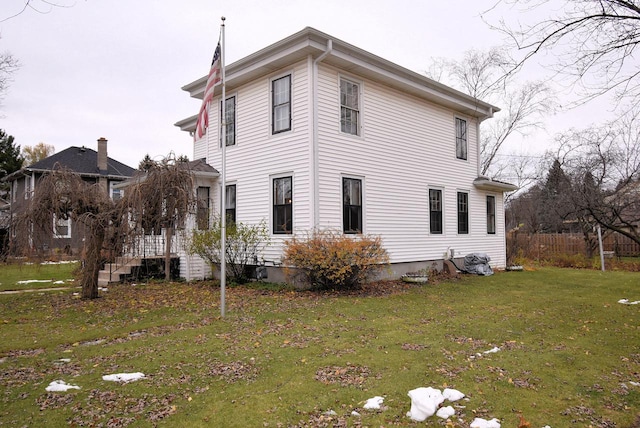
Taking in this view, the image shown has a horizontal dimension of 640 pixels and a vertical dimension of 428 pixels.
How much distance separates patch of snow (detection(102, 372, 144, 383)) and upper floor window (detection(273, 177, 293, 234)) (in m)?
7.24

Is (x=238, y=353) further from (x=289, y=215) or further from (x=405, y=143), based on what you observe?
(x=405, y=143)

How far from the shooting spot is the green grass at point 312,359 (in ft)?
12.8

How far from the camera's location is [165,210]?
918 centimetres

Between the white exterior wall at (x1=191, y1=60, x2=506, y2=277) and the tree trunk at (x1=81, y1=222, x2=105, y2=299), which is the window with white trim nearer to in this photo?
the white exterior wall at (x1=191, y1=60, x2=506, y2=277)

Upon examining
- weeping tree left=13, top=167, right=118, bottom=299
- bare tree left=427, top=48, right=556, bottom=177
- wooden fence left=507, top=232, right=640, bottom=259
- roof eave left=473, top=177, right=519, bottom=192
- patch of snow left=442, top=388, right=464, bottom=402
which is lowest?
patch of snow left=442, top=388, right=464, bottom=402

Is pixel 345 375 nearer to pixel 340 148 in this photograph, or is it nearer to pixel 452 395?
pixel 452 395

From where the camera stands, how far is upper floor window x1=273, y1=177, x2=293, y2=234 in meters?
11.9

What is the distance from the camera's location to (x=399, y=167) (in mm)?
13734

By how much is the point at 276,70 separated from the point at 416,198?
6161 mm

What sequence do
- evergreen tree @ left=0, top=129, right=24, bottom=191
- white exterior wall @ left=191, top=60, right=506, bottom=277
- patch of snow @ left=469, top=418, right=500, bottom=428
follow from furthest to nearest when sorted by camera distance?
evergreen tree @ left=0, top=129, right=24, bottom=191, white exterior wall @ left=191, top=60, right=506, bottom=277, patch of snow @ left=469, top=418, right=500, bottom=428

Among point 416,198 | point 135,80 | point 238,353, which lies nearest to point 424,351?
point 238,353

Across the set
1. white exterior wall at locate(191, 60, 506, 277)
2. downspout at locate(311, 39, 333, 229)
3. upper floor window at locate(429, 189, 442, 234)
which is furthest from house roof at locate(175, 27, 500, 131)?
upper floor window at locate(429, 189, 442, 234)

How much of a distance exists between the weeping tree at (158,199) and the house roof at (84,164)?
18.7 m

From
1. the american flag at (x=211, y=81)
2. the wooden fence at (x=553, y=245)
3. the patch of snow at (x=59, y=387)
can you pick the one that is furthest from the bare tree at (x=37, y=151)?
the patch of snow at (x=59, y=387)
